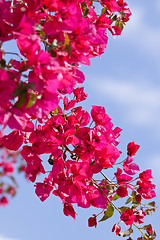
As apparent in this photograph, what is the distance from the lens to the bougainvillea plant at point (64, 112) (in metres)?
1.09

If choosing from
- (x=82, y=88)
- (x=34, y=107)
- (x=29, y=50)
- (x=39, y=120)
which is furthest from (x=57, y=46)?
(x=82, y=88)

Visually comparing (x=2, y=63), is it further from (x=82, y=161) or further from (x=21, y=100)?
(x=82, y=161)

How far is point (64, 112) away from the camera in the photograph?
1.85 m

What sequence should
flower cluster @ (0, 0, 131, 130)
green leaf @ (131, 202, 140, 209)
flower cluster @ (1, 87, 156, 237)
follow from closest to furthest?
flower cluster @ (0, 0, 131, 130) < flower cluster @ (1, 87, 156, 237) < green leaf @ (131, 202, 140, 209)

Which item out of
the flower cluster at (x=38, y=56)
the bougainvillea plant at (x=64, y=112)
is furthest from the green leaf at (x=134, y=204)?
the flower cluster at (x=38, y=56)

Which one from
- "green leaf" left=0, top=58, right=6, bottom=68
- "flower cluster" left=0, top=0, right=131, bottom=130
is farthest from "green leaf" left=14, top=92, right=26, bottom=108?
"green leaf" left=0, top=58, right=6, bottom=68

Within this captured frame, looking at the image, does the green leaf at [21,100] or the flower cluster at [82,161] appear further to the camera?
the flower cluster at [82,161]

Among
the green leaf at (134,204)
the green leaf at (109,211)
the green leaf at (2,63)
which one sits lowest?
the green leaf at (109,211)

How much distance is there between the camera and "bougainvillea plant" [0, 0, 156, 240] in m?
1.09

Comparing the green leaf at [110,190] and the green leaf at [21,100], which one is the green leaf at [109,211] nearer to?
the green leaf at [110,190]

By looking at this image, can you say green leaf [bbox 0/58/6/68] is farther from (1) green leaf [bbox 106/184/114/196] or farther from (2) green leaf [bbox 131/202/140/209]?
(2) green leaf [bbox 131/202/140/209]

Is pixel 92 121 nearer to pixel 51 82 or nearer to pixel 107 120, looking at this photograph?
pixel 107 120

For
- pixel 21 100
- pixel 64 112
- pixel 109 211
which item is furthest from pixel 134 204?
pixel 21 100

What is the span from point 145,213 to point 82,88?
0.80m
